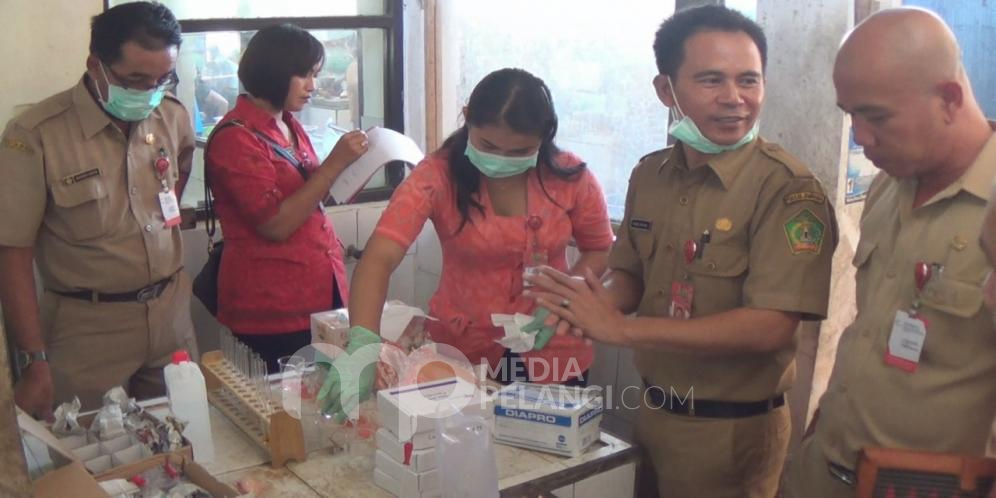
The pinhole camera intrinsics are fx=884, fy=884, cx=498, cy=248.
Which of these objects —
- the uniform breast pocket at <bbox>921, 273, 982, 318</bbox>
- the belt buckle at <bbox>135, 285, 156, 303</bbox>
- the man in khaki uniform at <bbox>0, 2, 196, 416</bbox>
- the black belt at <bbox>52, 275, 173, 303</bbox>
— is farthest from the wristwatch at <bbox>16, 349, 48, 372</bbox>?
the uniform breast pocket at <bbox>921, 273, 982, 318</bbox>

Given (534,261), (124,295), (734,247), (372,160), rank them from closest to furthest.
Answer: (734,247)
(534,261)
(124,295)
(372,160)

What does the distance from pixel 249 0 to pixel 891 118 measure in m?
2.62

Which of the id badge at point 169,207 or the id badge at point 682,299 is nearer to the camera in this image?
the id badge at point 682,299

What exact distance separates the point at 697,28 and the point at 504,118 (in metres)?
0.52

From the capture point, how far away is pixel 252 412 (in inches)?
73.6

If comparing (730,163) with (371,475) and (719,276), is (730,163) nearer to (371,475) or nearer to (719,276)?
(719,276)

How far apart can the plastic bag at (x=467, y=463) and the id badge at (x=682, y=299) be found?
0.55m

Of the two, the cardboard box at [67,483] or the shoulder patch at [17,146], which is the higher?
the shoulder patch at [17,146]

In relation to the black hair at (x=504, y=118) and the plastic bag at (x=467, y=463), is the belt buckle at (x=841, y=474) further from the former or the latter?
the black hair at (x=504, y=118)

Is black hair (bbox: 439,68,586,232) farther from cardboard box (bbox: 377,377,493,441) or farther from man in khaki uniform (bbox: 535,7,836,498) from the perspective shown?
cardboard box (bbox: 377,377,493,441)

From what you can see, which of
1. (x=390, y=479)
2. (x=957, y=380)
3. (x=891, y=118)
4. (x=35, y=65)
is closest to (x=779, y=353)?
(x=957, y=380)

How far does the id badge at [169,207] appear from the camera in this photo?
2607 millimetres

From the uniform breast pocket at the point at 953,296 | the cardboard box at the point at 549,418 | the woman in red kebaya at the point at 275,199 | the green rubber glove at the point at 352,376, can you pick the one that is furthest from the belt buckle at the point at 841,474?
the woman in red kebaya at the point at 275,199

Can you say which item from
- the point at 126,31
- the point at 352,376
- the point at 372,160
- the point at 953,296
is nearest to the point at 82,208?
the point at 126,31
